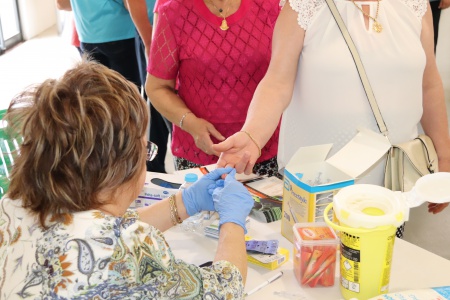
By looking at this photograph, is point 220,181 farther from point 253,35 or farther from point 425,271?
point 253,35

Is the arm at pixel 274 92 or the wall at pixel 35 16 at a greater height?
the arm at pixel 274 92

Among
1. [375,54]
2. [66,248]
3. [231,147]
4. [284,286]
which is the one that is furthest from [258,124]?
[66,248]

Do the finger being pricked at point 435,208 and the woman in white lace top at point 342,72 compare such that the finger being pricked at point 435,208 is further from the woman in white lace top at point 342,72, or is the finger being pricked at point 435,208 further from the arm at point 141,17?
the arm at point 141,17

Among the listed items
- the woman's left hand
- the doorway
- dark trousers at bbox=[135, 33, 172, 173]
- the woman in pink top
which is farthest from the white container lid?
the doorway

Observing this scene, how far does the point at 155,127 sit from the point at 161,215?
2024 mm

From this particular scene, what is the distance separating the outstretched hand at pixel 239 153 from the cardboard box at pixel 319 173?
168mm

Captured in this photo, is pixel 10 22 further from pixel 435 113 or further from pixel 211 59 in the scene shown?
pixel 435 113

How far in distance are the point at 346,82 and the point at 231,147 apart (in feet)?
1.35

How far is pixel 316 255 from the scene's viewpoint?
1.39 m

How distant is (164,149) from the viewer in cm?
371

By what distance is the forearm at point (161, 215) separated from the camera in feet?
5.20

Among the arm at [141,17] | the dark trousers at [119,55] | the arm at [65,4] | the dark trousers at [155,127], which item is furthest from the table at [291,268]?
the arm at [65,4]

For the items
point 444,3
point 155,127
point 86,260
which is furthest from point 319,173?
point 444,3

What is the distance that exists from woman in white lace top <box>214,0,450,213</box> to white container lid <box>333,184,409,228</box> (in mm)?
485
